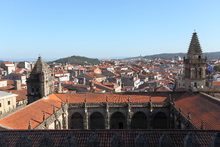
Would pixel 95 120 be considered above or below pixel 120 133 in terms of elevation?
below

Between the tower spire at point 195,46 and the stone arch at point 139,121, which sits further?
the stone arch at point 139,121

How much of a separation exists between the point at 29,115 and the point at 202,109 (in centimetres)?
2358

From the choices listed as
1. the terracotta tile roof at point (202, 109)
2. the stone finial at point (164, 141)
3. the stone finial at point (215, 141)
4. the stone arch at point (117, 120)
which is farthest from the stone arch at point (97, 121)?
the stone finial at point (215, 141)

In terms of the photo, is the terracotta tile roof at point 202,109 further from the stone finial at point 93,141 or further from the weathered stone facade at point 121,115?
the stone finial at point 93,141

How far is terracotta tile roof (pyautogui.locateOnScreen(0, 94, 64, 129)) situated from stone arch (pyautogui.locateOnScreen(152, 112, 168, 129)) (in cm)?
1796

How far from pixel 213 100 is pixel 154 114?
38.3 ft

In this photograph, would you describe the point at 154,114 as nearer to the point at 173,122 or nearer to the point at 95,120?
the point at 173,122

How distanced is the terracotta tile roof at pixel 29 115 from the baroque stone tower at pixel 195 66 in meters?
25.4

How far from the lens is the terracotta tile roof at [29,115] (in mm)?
25609

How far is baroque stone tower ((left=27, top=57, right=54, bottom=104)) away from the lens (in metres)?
41.1

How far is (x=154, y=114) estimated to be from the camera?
128 feet

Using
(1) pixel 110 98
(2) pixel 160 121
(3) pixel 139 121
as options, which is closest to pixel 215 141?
(2) pixel 160 121

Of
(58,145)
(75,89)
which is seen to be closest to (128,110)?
(58,145)

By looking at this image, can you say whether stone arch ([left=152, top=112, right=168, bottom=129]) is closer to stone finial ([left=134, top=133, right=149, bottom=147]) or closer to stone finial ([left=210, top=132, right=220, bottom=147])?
stone finial ([left=210, top=132, right=220, bottom=147])
